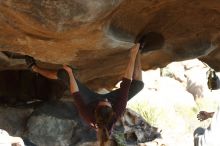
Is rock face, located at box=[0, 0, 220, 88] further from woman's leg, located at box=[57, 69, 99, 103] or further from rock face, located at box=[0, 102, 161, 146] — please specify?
rock face, located at box=[0, 102, 161, 146]

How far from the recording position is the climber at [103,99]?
526cm

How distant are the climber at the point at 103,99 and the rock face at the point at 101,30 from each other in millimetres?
363

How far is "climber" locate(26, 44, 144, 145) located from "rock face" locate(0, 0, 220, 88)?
0.36 m

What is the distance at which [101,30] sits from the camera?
5.49 m

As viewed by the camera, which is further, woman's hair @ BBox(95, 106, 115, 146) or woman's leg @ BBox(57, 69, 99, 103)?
woman's leg @ BBox(57, 69, 99, 103)

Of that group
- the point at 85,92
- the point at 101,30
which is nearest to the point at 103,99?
the point at 85,92

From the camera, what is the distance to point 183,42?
7270 millimetres

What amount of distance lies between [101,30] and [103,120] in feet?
3.24

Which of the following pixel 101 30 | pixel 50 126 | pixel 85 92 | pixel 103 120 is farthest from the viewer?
pixel 50 126

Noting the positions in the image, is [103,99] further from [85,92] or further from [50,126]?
[50,126]

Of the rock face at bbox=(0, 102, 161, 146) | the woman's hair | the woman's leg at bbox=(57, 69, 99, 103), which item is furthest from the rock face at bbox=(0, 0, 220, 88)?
the rock face at bbox=(0, 102, 161, 146)

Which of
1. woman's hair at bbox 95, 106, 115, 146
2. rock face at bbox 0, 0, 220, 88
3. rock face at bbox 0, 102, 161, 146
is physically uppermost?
rock face at bbox 0, 0, 220, 88

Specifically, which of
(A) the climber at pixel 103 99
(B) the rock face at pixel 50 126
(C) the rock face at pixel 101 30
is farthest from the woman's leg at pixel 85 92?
(B) the rock face at pixel 50 126

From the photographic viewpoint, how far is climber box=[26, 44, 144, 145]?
17.3ft
